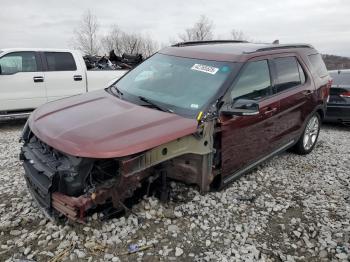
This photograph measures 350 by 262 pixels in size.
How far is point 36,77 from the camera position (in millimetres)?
7859

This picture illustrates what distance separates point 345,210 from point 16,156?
483 cm

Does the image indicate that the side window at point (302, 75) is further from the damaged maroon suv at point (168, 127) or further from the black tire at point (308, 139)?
the black tire at point (308, 139)

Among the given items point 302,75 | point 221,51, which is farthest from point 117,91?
point 302,75

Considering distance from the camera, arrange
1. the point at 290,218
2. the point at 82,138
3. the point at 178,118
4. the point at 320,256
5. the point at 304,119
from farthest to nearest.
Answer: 1. the point at 304,119
2. the point at 290,218
3. the point at 178,118
4. the point at 320,256
5. the point at 82,138

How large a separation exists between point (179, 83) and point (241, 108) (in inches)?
31.9

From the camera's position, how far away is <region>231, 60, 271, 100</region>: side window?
3974 mm

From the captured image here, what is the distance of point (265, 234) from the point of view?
11.6ft

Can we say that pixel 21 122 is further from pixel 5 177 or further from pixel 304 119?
pixel 304 119

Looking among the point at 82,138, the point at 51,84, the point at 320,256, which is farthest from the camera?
the point at 51,84

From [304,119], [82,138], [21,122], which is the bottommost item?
[21,122]

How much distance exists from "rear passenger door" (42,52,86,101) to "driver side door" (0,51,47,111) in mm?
167

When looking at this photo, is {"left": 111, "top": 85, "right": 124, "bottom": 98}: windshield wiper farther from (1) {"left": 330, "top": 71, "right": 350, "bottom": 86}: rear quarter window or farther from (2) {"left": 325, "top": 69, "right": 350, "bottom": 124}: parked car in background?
(1) {"left": 330, "top": 71, "right": 350, "bottom": 86}: rear quarter window

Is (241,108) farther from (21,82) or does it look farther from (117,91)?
(21,82)

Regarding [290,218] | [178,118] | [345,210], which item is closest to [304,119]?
[345,210]
